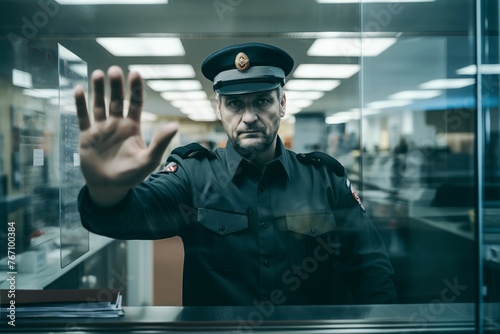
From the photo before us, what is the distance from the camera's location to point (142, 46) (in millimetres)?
1746

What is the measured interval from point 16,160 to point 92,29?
572mm

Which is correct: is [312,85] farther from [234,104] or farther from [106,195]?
[106,195]

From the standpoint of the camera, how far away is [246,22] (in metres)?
1.79

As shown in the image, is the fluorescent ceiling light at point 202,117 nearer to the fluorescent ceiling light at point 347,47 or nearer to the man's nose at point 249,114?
the man's nose at point 249,114

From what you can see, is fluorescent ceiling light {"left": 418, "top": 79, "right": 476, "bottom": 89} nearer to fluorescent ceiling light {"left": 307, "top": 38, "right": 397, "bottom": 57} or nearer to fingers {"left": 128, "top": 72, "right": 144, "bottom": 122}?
fluorescent ceiling light {"left": 307, "top": 38, "right": 397, "bottom": 57}

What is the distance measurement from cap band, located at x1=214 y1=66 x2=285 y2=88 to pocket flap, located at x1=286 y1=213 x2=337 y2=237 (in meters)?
0.54

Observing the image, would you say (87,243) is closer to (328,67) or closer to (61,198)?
(61,198)

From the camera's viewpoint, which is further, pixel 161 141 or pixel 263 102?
pixel 263 102

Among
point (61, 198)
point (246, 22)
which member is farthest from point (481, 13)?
point (61, 198)

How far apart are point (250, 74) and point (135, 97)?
585 millimetres

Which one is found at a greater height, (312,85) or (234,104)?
(312,85)

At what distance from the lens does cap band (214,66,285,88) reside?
1691 mm

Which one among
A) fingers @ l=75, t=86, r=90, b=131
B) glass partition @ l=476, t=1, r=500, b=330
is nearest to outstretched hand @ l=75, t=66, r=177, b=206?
fingers @ l=75, t=86, r=90, b=131

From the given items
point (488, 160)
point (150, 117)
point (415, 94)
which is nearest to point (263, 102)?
point (150, 117)
